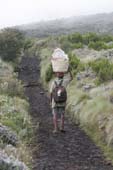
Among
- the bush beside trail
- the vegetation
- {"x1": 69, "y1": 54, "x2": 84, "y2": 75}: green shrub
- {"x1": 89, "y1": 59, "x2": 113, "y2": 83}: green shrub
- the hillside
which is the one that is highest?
the bush beside trail

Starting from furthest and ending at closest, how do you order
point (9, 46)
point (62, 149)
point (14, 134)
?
1. point (9, 46)
2. point (62, 149)
3. point (14, 134)

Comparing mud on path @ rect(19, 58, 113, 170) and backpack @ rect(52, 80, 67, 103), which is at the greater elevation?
backpack @ rect(52, 80, 67, 103)

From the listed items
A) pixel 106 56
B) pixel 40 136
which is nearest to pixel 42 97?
pixel 106 56

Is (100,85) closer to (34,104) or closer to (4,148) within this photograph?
(34,104)

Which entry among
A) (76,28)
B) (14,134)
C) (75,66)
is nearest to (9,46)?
(75,66)

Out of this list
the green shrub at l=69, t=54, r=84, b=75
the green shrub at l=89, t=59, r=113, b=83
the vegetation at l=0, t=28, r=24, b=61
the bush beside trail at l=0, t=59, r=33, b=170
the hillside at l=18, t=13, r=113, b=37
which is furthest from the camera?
the hillside at l=18, t=13, r=113, b=37

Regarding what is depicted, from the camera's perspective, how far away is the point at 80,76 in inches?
883

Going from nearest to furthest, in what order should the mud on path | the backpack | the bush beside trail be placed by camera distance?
1. the bush beside trail
2. the mud on path
3. the backpack

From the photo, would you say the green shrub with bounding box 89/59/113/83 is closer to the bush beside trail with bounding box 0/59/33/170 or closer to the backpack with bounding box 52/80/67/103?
the bush beside trail with bounding box 0/59/33/170

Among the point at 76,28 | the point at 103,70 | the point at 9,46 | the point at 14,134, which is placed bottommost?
the point at 76,28

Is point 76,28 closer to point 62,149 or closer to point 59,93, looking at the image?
point 59,93

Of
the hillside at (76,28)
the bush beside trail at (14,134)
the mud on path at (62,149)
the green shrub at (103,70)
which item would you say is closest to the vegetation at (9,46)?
the green shrub at (103,70)

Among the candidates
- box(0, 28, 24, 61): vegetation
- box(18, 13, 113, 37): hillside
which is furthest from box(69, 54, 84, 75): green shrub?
box(18, 13, 113, 37): hillside

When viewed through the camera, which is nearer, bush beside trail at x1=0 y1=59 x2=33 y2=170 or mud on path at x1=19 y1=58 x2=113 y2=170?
bush beside trail at x1=0 y1=59 x2=33 y2=170
